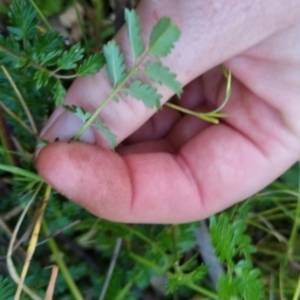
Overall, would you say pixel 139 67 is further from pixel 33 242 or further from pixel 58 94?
pixel 33 242

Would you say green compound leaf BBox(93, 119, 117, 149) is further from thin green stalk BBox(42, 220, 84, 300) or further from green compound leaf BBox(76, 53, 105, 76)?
thin green stalk BBox(42, 220, 84, 300)

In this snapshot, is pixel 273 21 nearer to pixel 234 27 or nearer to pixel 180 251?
pixel 234 27

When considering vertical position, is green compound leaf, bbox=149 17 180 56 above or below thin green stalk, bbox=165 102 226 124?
above

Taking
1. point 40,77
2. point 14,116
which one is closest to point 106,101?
point 40,77

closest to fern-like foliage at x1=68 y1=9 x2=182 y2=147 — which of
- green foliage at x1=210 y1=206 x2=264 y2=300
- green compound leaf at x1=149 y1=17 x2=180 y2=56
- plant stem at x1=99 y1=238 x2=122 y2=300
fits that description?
green compound leaf at x1=149 y1=17 x2=180 y2=56

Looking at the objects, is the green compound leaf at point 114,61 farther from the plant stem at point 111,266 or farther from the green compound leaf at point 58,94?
the plant stem at point 111,266

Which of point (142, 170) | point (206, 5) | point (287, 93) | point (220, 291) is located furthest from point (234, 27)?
point (220, 291)
